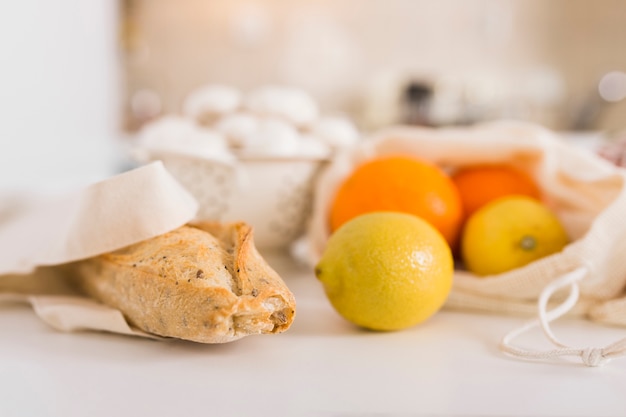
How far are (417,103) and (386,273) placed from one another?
2844 mm

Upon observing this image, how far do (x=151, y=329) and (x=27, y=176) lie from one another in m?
0.40

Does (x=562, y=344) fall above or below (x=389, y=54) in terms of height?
below

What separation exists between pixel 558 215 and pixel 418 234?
0.22m

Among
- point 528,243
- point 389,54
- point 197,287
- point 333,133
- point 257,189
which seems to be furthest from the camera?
point 389,54

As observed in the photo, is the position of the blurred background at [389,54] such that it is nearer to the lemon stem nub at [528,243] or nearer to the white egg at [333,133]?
the white egg at [333,133]

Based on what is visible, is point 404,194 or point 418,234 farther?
point 404,194

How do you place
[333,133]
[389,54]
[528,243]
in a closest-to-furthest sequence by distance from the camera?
[528,243] → [333,133] → [389,54]

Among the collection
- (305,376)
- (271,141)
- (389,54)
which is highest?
(389,54)

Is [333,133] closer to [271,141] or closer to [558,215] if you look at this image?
[271,141]

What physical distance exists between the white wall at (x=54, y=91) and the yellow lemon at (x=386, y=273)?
401 millimetres

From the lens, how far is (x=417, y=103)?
3158mm

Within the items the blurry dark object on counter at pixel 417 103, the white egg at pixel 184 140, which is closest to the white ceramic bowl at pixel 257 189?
the white egg at pixel 184 140

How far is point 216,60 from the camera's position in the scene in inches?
138

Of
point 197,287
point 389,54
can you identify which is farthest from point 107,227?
point 389,54
